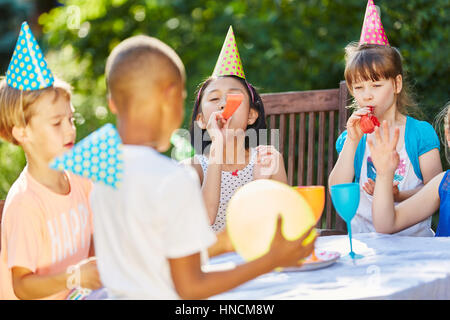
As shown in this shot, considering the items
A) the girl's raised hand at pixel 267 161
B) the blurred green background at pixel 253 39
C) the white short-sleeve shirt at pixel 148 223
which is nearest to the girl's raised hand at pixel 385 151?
the girl's raised hand at pixel 267 161

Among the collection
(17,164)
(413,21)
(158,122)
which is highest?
(413,21)

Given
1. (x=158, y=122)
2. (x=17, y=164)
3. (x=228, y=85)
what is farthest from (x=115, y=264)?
(x=17, y=164)

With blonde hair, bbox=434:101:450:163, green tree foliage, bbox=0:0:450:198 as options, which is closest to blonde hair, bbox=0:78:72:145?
blonde hair, bbox=434:101:450:163

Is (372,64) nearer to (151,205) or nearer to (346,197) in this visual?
(346,197)

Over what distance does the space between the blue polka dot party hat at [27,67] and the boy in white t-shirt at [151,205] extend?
1.71 feet

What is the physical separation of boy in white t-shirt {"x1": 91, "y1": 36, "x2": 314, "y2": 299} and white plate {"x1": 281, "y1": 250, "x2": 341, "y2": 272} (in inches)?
15.2

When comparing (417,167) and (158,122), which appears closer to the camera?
(158,122)

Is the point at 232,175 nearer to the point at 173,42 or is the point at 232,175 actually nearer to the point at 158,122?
the point at 158,122

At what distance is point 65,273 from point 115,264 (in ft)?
1.22

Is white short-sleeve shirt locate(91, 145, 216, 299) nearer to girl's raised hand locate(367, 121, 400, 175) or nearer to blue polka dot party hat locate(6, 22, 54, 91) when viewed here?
blue polka dot party hat locate(6, 22, 54, 91)

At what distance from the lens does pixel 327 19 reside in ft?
14.9

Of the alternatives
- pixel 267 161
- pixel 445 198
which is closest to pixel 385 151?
pixel 445 198

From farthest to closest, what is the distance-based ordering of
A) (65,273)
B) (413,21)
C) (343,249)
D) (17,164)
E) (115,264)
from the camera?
(17,164) < (413,21) < (343,249) < (65,273) < (115,264)
